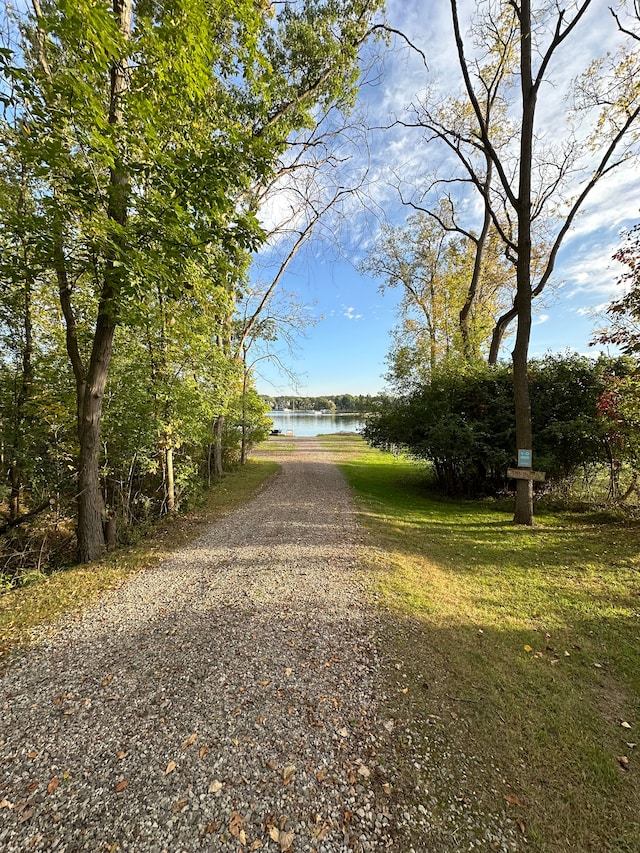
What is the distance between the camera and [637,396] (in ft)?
19.6

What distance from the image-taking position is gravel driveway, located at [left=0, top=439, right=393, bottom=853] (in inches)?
66.5

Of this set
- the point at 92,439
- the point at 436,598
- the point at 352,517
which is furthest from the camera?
the point at 352,517

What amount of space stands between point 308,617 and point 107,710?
5.95 feet

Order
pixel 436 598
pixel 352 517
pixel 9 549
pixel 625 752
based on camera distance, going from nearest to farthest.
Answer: pixel 625 752
pixel 436 598
pixel 9 549
pixel 352 517

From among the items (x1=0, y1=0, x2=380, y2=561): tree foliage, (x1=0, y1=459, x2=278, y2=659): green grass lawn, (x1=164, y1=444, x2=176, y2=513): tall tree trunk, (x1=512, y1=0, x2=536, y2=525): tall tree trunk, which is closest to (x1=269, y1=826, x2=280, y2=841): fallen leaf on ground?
(x1=0, y1=459, x2=278, y2=659): green grass lawn

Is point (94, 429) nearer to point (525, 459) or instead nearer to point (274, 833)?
point (274, 833)

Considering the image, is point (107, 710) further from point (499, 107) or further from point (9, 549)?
point (499, 107)

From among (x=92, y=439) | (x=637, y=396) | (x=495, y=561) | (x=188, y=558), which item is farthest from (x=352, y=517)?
(x=637, y=396)

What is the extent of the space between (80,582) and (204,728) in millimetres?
3050

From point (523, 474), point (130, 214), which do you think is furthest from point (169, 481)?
point (523, 474)

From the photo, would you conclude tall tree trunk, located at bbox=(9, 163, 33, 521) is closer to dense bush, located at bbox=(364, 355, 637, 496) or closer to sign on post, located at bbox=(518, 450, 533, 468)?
dense bush, located at bbox=(364, 355, 637, 496)

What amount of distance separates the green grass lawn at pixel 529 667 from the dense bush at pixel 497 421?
2.05m

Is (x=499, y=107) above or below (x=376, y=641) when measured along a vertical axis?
above

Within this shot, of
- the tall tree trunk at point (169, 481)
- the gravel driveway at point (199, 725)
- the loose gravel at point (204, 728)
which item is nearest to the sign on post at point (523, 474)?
the loose gravel at point (204, 728)
